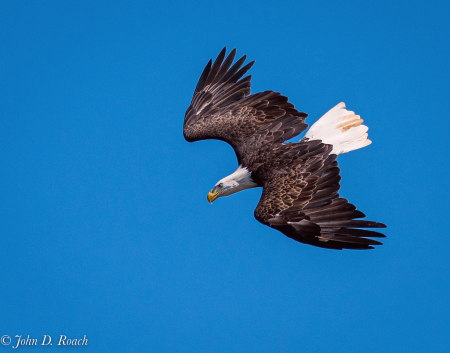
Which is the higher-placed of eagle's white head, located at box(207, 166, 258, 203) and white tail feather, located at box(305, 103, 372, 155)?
white tail feather, located at box(305, 103, 372, 155)

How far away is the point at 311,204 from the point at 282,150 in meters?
1.35

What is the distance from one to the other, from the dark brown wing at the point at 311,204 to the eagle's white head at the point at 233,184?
564mm

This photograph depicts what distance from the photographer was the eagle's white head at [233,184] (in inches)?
434

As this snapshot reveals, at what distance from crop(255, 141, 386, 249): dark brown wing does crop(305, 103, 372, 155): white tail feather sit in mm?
968

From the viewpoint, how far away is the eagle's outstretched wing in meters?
11.4

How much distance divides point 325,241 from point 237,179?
8.11ft

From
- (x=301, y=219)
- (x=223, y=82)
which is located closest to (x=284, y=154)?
(x=301, y=219)

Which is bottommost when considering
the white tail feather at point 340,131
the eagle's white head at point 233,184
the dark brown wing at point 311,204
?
the dark brown wing at point 311,204

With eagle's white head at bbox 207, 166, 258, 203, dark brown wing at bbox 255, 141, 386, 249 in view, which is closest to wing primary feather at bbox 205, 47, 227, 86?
eagle's white head at bbox 207, 166, 258, 203

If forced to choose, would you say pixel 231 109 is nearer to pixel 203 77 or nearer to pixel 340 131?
pixel 203 77

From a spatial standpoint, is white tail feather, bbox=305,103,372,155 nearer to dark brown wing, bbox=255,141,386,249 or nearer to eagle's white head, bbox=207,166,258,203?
dark brown wing, bbox=255,141,386,249

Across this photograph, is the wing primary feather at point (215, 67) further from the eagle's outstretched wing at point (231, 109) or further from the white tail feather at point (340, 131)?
the white tail feather at point (340, 131)

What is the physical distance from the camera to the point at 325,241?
9.13 m

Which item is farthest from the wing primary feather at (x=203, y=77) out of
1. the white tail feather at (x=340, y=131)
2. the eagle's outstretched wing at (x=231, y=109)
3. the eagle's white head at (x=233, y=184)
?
the white tail feather at (x=340, y=131)
